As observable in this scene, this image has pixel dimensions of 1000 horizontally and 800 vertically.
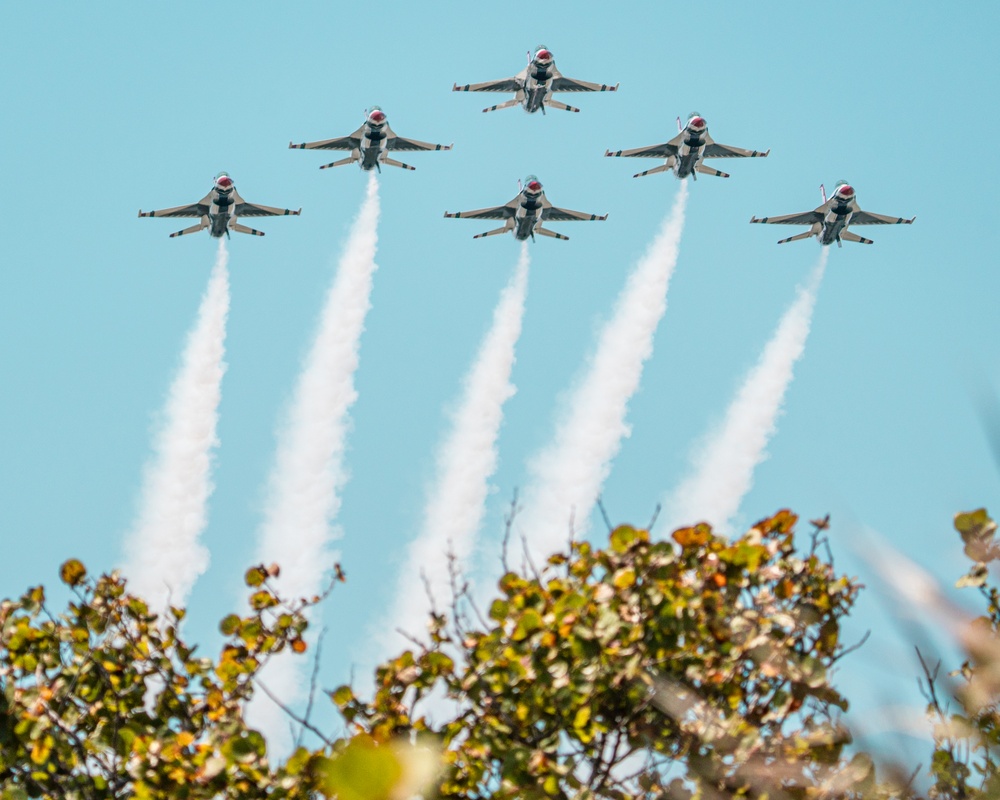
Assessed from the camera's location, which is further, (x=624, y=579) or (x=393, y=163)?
(x=393, y=163)

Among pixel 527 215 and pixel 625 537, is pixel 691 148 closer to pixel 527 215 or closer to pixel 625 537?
pixel 527 215

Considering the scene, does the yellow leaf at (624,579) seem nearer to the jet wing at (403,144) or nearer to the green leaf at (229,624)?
the green leaf at (229,624)

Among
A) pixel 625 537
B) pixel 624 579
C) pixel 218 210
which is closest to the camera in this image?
pixel 624 579

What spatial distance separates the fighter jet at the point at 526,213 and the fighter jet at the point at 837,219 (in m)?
22.8

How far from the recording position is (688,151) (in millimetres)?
100500

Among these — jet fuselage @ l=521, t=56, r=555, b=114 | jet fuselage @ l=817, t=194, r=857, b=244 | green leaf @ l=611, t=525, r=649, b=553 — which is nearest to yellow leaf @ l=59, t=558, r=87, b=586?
green leaf @ l=611, t=525, r=649, b=553

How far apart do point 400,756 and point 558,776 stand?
16969 millimetres

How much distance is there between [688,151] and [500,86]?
19.2 metres

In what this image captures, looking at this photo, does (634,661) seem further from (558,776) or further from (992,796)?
(992,796)

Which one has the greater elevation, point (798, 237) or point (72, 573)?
point (798, 237)

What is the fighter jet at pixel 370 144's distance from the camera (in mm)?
98669

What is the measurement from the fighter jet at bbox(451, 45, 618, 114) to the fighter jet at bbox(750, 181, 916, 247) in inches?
980

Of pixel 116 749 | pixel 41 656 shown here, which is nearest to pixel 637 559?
pixel 116 749

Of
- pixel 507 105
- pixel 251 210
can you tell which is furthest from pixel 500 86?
pixel 251 210
